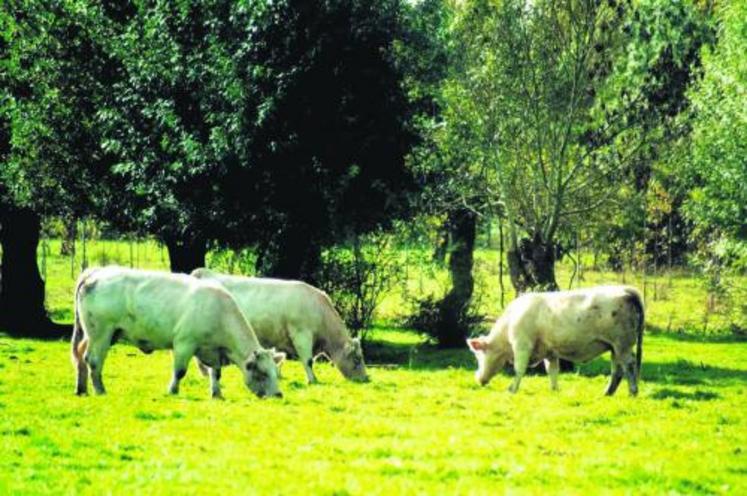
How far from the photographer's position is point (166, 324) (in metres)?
18.8

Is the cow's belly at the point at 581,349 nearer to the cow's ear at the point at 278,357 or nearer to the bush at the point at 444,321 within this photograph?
the cow's ear at the point at 278,357

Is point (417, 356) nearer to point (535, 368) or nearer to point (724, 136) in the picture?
point (535, 368)

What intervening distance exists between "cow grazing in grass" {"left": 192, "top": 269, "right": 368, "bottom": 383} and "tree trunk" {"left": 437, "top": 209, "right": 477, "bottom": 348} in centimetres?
1217

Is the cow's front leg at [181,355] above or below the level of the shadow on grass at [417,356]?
above

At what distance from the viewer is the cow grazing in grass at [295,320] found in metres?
22.9

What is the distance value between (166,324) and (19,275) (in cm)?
2197

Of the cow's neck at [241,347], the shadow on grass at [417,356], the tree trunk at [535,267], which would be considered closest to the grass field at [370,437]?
the cow's neck at [241,347]

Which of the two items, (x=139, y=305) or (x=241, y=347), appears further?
(x=241, y=347)

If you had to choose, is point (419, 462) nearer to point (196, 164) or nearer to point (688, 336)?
point (196, 164)

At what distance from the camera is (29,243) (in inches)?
1547

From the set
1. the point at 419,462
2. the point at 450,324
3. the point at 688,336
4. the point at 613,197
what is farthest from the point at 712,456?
the point at 688,336

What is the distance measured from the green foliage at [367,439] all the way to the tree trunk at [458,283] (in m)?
12.5

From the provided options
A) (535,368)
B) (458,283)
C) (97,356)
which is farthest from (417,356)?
(97,356)

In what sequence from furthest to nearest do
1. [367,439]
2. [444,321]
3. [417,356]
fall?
[444,321] → [417,356] → [367,439]
